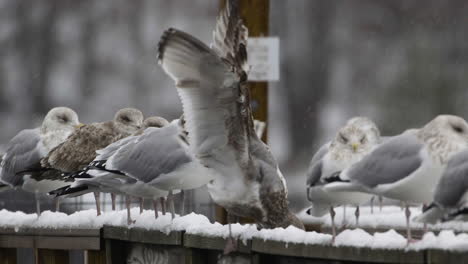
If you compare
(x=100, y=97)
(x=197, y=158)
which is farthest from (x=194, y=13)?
(x=197, y=158)

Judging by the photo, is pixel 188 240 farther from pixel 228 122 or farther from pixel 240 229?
pixel 228 122

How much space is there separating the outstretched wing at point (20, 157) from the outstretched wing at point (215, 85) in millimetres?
1982

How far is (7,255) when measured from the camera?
7.34m

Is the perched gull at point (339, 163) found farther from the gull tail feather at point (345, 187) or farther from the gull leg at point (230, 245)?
the gull leg at point (230, 245)

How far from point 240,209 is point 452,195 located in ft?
3.80

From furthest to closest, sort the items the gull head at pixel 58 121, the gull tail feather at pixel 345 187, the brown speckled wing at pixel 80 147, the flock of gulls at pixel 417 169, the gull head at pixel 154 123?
the gull head at pixel 58 121 → the gull head at pixel 154 123 → the brown speckled wing at pixel 80 147 → the gull tail feather at pixel 345 187 → the flock of gulls at pixel 417 169

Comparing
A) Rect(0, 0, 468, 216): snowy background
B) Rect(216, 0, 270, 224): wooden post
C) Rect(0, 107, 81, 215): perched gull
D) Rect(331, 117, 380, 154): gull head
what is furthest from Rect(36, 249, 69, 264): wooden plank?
Rect(0, 0, 468, 216): snowy background

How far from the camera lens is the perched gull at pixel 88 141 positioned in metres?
7.14

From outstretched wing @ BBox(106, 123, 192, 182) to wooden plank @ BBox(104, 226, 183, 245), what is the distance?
0.87ft

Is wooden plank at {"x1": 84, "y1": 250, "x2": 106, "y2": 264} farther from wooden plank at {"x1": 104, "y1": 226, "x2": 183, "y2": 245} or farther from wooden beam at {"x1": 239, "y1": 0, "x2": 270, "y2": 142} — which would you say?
wooden beam at {"x1": 239, "y1": 0, "x2": 270, "y2": 142}

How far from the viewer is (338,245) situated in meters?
5.05

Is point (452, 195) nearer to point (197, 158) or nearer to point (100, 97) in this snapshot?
point (197, 158)

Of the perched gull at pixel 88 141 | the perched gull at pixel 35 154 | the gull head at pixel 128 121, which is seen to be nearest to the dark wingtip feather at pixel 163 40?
the perched gull at pixel 88 141

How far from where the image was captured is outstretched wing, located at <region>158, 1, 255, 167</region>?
5.43 meters
